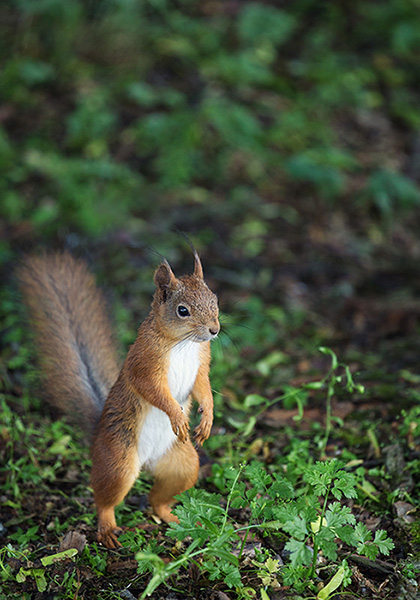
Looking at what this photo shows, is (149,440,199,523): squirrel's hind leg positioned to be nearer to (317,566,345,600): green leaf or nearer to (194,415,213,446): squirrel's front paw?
(194,415,213,446): squirrel's front paw

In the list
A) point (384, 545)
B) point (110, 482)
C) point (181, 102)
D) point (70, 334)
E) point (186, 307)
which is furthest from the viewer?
point (181, 102)

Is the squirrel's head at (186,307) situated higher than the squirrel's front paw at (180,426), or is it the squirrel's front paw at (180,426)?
the squirrel's head at (186,307)

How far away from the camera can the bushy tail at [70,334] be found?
9.75 feet

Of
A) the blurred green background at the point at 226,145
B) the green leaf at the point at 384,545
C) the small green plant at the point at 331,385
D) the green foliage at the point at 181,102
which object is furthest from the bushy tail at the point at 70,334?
the green foliage at the point at 181,102

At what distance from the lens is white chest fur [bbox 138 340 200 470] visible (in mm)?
2469

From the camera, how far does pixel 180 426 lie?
2412mm

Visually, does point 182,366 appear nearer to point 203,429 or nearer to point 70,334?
point 203,429

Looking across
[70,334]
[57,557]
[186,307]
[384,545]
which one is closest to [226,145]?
[70,334]

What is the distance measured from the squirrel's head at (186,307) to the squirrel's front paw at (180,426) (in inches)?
10.9

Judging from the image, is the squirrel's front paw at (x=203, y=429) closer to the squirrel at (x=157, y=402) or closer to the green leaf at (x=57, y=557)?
the squirrel at (x=157, y=402)

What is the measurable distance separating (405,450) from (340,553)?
70 centimetres

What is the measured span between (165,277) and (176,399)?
1.52 ft

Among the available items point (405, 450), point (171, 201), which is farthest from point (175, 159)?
point (405, 450)

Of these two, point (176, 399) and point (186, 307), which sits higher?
point (186, 307)
